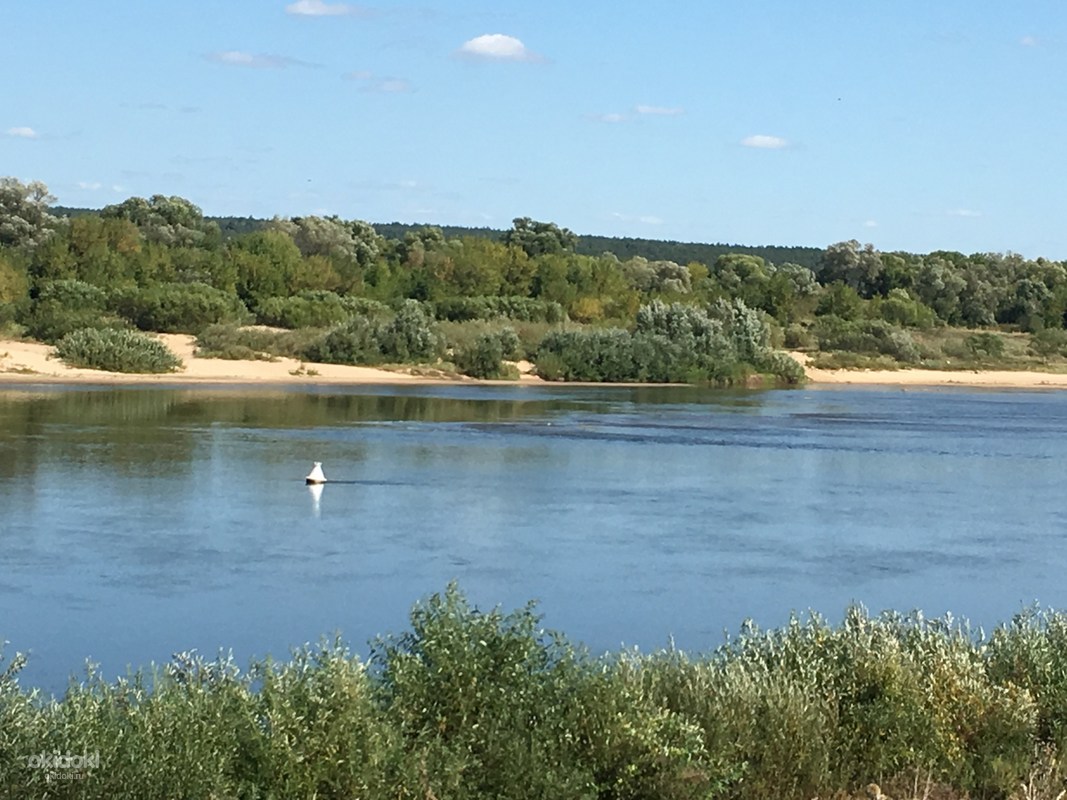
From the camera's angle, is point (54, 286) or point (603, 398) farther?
point (54, 286)

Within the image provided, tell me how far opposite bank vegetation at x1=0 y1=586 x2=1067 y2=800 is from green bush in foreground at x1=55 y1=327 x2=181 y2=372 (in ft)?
132

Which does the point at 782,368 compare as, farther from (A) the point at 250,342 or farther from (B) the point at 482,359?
(A) the point at 250,342

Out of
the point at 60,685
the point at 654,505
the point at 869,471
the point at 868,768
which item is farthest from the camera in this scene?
the point at 869,471

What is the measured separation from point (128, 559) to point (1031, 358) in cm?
6714

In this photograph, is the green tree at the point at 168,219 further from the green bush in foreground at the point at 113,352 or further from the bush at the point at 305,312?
the green bush in foreground at the point at 113,352

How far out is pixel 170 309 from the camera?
184 feet

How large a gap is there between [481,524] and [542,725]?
486 inches

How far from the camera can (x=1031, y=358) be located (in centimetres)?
7869

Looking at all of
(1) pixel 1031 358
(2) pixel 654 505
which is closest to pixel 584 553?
(2) pixel 654 505

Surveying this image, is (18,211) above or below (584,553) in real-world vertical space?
above

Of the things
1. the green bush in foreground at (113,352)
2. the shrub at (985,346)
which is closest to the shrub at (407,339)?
the green bush in foreground at (113,352)

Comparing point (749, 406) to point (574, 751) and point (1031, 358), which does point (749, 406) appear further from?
point (574, 751)

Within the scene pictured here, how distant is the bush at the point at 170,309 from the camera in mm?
56000

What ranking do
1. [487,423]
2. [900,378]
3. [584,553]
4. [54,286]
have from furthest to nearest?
[900,378]
[54,286]
[487,423]
[584,553]
